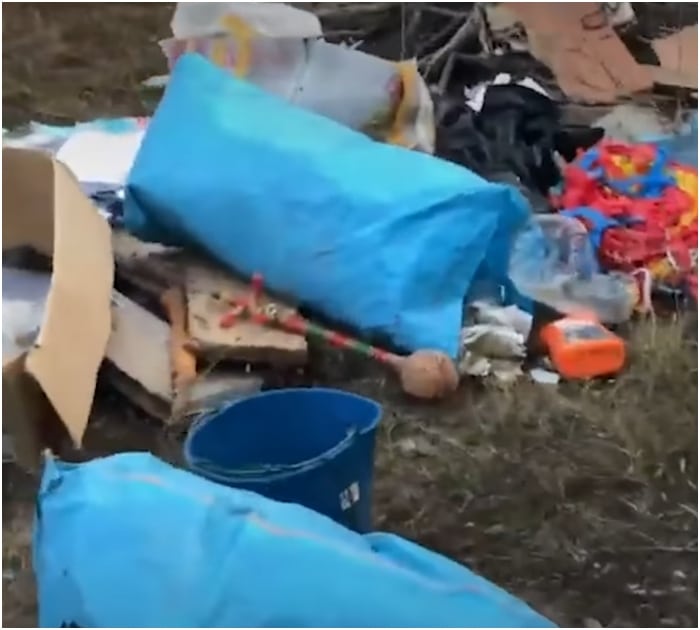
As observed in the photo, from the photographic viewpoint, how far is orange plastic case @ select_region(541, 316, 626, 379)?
2346 millimetres

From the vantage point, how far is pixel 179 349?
2.26 m

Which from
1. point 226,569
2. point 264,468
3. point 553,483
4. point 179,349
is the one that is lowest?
point 553,483

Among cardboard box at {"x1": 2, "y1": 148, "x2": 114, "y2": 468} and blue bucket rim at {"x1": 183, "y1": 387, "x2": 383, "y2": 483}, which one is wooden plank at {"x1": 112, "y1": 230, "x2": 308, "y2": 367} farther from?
blue bucket rim at {"x1": 183, "y1": 387, "x2": 383, "y2": 483}

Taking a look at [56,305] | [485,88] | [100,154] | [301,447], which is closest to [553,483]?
[301,447]

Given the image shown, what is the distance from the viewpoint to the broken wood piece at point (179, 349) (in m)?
2.20

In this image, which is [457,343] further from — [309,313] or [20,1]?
[20,1]

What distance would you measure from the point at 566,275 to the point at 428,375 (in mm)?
477

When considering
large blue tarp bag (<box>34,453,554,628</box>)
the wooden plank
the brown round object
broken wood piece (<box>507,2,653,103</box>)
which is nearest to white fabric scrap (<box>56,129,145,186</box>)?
the wooden plank

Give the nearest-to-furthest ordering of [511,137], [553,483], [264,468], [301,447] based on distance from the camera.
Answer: [264,468], [301,447], [553,483], [511,137]

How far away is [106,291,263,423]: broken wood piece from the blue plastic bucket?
1.18 ft

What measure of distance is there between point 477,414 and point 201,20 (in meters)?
1.40

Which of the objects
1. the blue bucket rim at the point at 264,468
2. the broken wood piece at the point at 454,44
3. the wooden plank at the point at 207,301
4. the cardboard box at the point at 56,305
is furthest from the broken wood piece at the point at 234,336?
the broken wood piece at the point at 454,44

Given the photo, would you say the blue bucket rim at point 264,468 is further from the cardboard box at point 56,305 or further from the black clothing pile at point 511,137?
the black clothing pile at point 511,137

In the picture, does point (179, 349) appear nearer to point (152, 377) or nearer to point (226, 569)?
point (152, 377)
